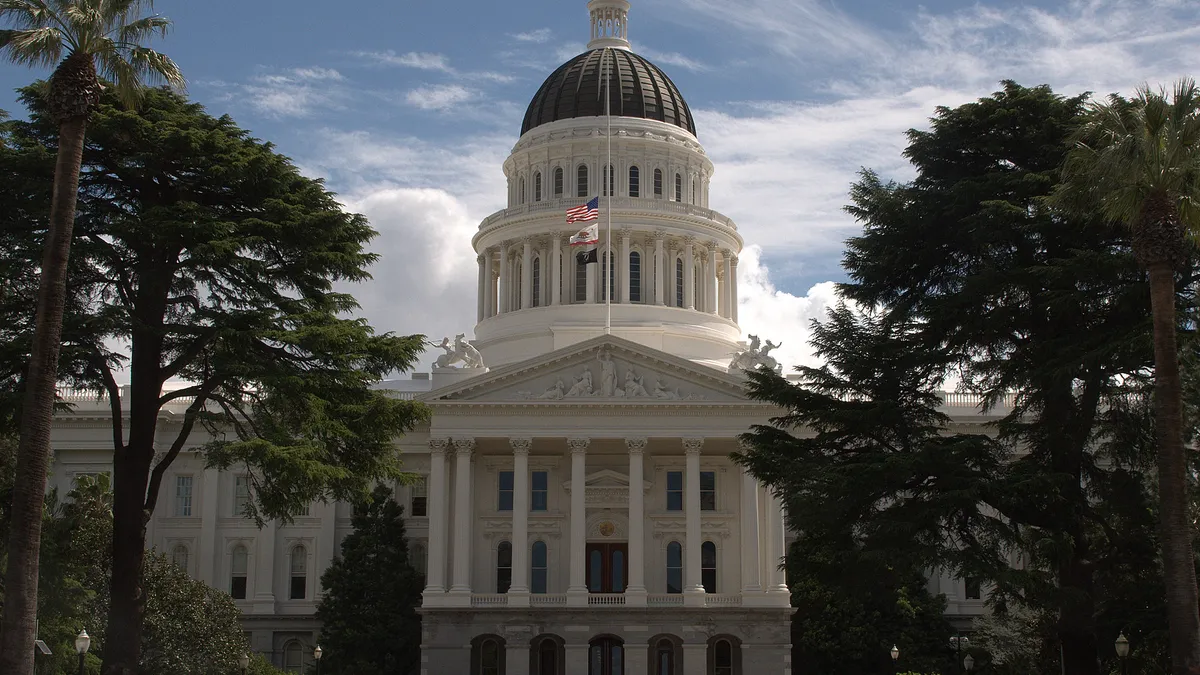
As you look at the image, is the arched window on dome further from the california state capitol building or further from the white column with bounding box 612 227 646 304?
the white column with bounding box 612 227 646 304

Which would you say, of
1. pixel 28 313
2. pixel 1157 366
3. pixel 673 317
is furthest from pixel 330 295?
pixel 673 317

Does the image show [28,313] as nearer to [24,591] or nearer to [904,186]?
[24,591]

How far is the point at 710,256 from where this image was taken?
86938mm

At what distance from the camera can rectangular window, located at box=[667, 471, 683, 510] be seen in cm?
7175

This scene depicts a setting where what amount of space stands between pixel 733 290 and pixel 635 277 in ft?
21.1

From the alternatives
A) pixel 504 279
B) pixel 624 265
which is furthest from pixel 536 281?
pixel 624 265

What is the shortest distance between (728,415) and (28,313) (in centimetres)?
3779

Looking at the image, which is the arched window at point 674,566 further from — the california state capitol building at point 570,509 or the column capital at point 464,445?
the column capital at point 464,445

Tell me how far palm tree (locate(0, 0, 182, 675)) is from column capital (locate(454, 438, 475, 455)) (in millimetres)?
38263

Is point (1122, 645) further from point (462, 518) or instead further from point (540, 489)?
point (540, 489)

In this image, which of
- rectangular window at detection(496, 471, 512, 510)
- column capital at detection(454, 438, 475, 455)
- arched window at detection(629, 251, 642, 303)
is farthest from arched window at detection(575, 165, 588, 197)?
column capital at detection(454, 438, 475, 455)

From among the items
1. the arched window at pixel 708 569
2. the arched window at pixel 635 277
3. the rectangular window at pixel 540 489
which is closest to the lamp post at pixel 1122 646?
the arched window at pixel 708 569

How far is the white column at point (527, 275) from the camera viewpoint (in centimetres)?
8581

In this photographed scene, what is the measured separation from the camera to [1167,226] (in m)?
28.8
